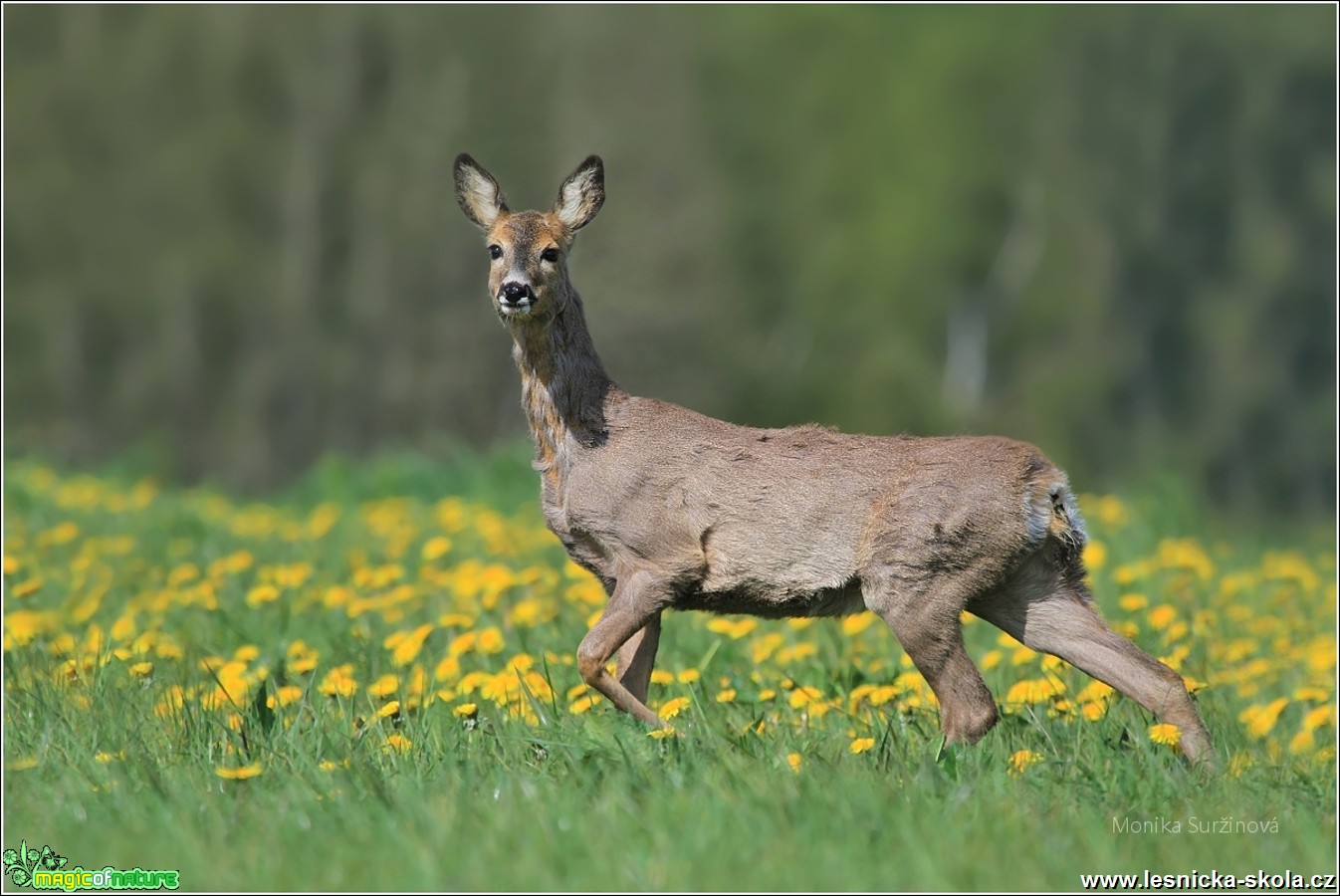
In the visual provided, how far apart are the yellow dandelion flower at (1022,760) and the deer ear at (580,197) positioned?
2786 millimetres

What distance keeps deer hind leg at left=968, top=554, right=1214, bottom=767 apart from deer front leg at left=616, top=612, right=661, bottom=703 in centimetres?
121

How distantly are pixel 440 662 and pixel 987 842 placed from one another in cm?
311

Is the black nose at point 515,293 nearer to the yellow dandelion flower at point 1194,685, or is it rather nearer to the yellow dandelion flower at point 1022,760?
the yellow dandelion flower at point 1022,760

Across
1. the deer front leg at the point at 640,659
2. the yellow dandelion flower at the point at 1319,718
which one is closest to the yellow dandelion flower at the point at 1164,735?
the yellow dandelion flower at the point at 1319,718

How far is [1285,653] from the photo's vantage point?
838 centimetres

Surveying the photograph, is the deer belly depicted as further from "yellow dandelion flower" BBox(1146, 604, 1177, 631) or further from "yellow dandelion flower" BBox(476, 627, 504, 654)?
"yellow dandelion flower" BBox(1146, 604, 1177, 631)

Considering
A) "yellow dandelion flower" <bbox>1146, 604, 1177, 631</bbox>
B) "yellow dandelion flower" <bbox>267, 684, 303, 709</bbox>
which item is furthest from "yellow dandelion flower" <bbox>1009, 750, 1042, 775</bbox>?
"yellow dandelion flower" <bbox>267, 684, 303, 709</bbox>

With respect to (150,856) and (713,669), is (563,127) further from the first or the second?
(150,856)

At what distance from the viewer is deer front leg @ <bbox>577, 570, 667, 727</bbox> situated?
6.22 meters

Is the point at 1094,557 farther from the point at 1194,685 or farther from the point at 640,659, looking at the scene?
the point at 640,659

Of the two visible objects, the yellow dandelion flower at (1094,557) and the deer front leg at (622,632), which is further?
the yellow dandelion flower at (1094,557)

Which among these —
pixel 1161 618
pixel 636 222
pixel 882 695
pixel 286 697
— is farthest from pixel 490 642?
pixel 636 222

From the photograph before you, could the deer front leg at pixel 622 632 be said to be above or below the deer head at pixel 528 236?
below

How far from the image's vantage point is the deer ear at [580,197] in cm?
715
